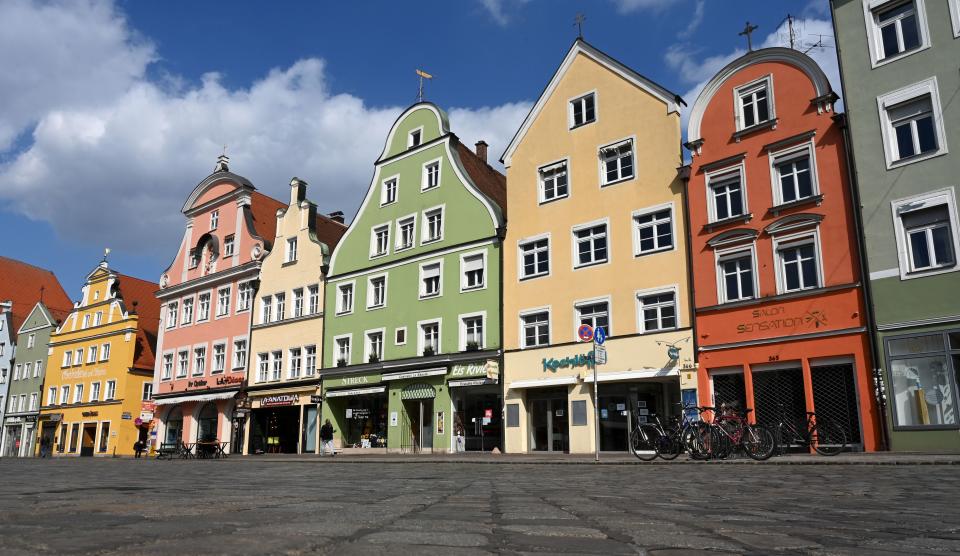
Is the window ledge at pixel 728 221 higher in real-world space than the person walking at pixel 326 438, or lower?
higher

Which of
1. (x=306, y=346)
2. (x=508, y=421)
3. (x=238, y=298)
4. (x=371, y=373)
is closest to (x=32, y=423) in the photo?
(x=238, y=298)

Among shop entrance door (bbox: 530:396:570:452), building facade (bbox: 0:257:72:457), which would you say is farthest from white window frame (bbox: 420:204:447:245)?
building facade (bbox: 0:257:72:457)

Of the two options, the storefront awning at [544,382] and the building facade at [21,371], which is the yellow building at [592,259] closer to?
the storefront awning at [544,382]

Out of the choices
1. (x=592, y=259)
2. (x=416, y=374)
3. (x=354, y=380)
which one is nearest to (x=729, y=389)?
(x=592, y=259)

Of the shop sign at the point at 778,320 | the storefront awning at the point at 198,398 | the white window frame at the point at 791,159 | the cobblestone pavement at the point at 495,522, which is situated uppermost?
the white window frame at the point at 791,159

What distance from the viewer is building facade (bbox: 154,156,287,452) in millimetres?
41938

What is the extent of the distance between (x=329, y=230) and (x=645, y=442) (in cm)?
2944

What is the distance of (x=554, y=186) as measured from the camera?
3047 centimetres

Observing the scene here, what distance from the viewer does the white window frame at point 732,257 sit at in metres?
23.8

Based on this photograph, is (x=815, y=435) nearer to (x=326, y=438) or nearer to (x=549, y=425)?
(x=549, y=425)

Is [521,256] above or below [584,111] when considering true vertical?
below

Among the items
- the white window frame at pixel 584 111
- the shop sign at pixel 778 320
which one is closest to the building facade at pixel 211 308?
the white window frame at pixel 584 111

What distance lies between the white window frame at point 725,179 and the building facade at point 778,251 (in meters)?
0.04

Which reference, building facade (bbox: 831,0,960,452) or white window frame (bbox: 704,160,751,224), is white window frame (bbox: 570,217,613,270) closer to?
white window frame (bbox: 704,160,751,224)
